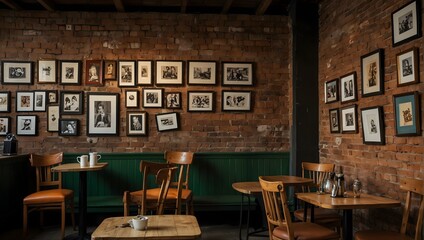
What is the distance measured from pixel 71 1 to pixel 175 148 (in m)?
2.75

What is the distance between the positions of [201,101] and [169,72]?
2.24 ft

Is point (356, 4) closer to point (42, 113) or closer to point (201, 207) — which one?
point (201, 207)

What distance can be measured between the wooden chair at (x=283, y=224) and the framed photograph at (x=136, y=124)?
2.97 m

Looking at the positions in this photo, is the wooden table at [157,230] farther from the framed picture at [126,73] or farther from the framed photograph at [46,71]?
the framed photograph at [46,71]

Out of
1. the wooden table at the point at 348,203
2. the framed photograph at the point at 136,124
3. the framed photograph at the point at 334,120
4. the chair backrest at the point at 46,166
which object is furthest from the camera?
the framed photograph at the point at 136,124

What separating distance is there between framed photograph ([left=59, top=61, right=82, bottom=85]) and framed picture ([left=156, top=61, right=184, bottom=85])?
4.05 feet

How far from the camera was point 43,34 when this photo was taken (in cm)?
613

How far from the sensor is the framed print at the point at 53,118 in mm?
6086

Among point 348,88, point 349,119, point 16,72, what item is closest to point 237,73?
point 348,88

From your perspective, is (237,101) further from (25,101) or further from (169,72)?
(25,101)

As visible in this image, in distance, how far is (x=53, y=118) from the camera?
6105 mm

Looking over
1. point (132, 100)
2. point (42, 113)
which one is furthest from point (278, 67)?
point (42, 113)

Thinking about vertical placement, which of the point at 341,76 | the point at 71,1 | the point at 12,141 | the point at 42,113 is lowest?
the point at 12,141

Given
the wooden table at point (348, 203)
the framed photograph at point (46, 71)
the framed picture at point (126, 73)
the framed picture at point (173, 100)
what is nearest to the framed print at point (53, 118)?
the framed photograph at point (46, 71)
